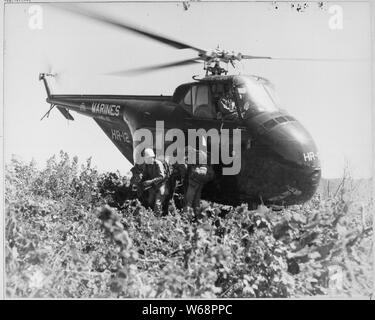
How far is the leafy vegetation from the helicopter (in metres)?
0.38

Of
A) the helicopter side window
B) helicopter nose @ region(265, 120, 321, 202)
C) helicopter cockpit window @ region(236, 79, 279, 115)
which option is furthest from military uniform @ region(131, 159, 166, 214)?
helicopter nose @ region(265, 120, 321, 202)

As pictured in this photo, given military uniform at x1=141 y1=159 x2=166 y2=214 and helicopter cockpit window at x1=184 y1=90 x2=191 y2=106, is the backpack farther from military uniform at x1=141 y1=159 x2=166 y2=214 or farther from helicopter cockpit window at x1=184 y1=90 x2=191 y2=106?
helicopter cockpit window at x1=184 y1=90 x2=191 y2=106

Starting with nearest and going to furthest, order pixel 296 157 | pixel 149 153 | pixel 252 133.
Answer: pixel 296 157 → pixel 252 133 → pixel 149 153

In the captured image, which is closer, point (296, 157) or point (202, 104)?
point (296, 157)

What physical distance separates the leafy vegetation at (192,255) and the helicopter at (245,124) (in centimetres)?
38

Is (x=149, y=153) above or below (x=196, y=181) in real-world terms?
above

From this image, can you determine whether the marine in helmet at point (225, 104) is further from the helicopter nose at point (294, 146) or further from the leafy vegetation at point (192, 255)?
the leafy vegetation at point (192, 255)

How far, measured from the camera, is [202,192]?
23.5ft

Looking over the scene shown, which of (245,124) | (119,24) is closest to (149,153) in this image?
(245,124)

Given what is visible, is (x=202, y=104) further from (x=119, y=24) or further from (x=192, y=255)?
(x=192, y=255)

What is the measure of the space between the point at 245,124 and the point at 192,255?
2001 mm

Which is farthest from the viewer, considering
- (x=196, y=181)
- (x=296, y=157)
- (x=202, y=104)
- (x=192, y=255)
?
(x=202, y=104)

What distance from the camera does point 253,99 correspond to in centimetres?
687
